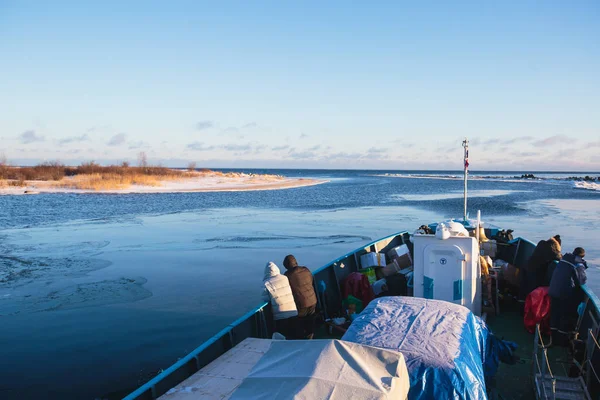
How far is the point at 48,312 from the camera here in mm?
11289

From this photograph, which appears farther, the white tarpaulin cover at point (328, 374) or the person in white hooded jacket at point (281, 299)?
the person in white hooded jacket at point (281, 299)

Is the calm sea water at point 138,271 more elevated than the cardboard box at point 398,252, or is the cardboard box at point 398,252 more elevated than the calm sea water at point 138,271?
the cardboard box at point 398,252

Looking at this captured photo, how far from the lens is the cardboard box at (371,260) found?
1118 centimetres

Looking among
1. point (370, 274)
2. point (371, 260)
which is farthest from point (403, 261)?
point (370, 274)

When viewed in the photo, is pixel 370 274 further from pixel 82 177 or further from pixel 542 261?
pixel 82 177

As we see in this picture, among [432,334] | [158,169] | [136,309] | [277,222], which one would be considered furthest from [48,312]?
[158,169]

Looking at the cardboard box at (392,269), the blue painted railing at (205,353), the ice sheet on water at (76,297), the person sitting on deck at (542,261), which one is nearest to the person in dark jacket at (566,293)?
the person sitting on deck at (542,261)

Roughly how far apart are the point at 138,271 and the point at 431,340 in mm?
12793

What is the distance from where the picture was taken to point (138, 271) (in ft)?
50.4

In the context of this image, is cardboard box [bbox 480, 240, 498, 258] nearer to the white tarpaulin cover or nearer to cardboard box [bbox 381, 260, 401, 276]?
cardboard box [bbox 381, 260, 401, 276]

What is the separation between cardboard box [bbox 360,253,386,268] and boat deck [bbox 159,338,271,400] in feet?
17.8

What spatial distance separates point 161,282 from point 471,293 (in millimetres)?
9411

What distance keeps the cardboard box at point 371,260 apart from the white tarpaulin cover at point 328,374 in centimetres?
733

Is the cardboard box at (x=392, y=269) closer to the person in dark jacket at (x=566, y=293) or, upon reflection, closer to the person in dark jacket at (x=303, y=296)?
the person in dark jacket at (x=566, y=293)
